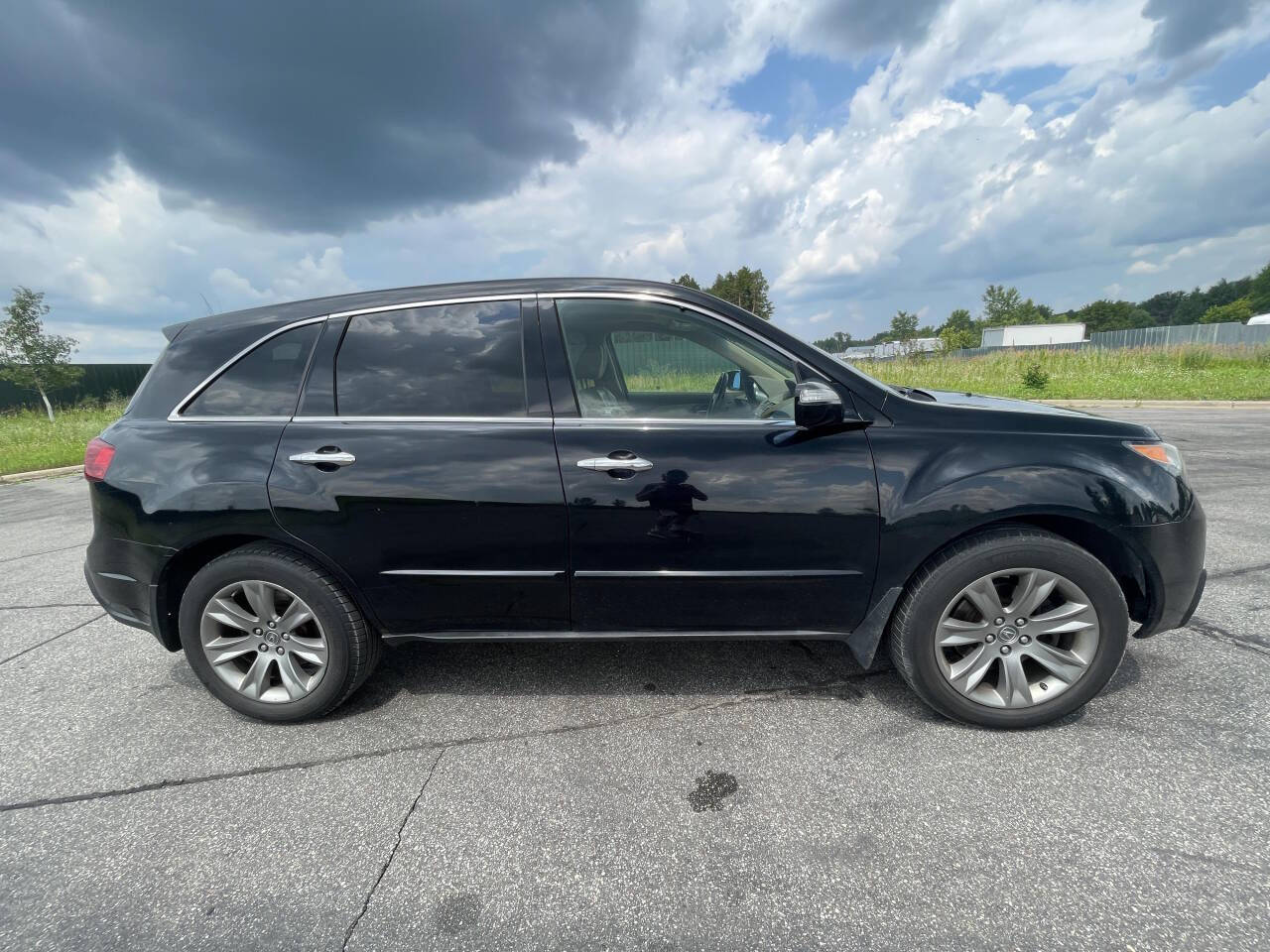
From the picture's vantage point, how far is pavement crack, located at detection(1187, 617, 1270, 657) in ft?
9.32

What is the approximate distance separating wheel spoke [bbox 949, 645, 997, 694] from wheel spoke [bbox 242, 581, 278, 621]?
110 inches

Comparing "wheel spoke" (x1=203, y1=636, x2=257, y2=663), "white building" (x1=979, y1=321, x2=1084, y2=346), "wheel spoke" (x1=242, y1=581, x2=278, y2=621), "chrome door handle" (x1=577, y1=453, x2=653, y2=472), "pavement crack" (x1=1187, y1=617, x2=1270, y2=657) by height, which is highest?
"white building" (x1=979, y1=321, x2=1084, y2=346)

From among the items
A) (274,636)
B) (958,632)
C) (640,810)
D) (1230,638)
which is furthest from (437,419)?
(1230,638)

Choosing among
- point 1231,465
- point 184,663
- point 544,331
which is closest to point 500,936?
point 544,331

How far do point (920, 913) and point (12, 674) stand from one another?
4.31 meters

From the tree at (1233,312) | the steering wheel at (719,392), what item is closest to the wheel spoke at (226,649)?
the steering wheel at (719,392)

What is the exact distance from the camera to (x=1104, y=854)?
174 centimetres

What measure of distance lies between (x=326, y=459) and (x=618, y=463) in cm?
117

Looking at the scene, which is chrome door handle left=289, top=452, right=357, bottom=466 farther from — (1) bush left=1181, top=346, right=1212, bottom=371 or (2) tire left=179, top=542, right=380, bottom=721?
(1) bush left=1181, top=346, right=1212, bottom=371

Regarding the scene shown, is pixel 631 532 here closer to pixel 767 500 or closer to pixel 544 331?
pixel 767 500

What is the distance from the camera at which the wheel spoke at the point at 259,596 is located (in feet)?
7.97

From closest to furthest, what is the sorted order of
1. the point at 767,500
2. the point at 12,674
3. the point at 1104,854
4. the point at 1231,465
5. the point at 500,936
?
1. the point at 500,936
2. the point at 1104,854
3. the point at 767,500
4. the point at 12,674
5. the point at 1231,465

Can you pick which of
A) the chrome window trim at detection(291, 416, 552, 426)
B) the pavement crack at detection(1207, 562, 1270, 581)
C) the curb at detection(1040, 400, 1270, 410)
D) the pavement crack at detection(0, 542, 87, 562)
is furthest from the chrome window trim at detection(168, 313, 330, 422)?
the curb at detection(1040, 400, 1270, 410)

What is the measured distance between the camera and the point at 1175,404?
47.5ft
